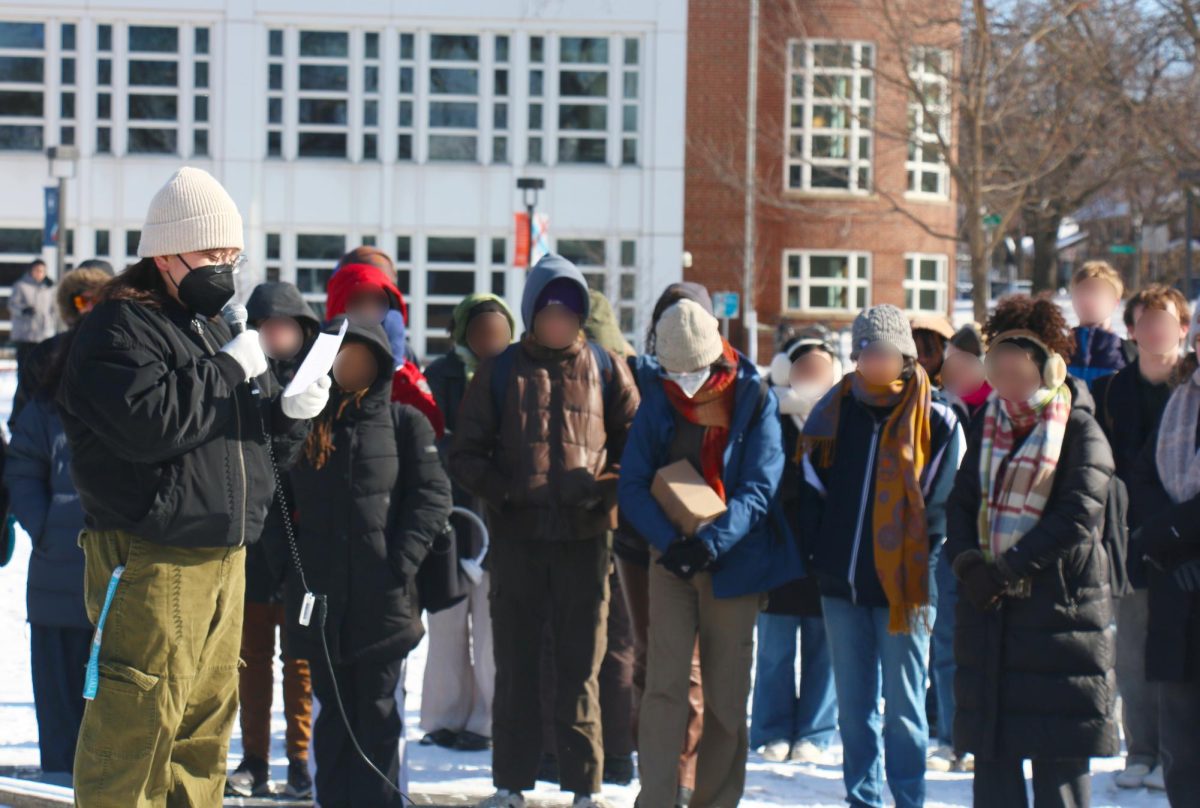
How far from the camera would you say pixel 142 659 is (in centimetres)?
405

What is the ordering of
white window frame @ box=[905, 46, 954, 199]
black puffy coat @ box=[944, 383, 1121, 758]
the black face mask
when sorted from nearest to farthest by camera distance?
1. the black face mask
2. black puffy coat @ box=[944, 383, 1121, 758]
3. white window frame @ box=[905, 46, 954, 199]

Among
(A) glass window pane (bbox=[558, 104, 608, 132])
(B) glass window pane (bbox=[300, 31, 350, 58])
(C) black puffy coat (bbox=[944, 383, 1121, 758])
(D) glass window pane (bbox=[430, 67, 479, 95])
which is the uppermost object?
(B) glass window pane (bbox=[300, 31, 350, 58])

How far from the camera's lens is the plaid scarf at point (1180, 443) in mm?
5102

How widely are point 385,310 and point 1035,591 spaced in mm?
3159

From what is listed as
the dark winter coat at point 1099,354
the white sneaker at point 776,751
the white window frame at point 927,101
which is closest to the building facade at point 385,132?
the white window frame at point 927,101

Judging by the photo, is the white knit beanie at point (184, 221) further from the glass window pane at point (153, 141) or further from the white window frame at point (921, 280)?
the white window frame at point (921, 280)

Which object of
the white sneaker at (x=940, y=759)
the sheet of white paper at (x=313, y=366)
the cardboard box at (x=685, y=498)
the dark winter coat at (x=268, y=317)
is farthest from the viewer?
the white sneaker at (x=940, y=759)

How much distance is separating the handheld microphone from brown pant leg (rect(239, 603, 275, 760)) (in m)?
2.00

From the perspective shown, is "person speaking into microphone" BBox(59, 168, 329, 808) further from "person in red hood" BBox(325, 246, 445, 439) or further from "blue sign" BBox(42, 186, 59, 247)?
"blue sign" BBox(42, 186, 59, 247)

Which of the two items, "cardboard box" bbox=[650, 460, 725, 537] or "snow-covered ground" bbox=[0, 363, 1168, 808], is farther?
"snow-covered ground" bbox=[0, 363, 1168, 808]

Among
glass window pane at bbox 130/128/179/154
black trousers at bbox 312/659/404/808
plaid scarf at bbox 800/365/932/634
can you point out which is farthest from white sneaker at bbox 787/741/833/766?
glass window pane at bbox 130/128/179/154

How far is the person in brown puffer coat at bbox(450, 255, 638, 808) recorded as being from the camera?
5914mm

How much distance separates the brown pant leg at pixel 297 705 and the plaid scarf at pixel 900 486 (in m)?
2.36

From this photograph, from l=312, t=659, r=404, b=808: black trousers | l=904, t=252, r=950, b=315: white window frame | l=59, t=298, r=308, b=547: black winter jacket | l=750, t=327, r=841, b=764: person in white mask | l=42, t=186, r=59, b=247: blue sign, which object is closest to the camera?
l=59, t=298, r=308, b=547: black winter jacket
